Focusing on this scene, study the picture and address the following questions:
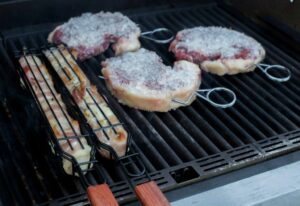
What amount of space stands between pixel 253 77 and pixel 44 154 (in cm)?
132

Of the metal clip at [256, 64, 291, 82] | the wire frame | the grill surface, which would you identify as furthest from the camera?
the metal clip at [256, 64, 291, 82]

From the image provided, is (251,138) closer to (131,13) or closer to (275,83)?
(275,83)

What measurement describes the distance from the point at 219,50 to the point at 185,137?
76 centimetres

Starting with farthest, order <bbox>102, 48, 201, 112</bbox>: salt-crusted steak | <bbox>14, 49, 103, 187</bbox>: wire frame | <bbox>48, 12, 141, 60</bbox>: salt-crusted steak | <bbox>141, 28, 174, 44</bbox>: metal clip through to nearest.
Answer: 1. <bbox>141, 28, 174, 44</bbox>: metal clip
2. <bbox>48, 12, 141, 60</bbox>: salt-crusted steak
3. <bbox>102, 48, 201, 112</bbox>: salt-crusted steak
4. <bbox>14, 49, 103, 187</bbox>: wire frame

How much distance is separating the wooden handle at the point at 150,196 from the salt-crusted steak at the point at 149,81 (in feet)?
2.54

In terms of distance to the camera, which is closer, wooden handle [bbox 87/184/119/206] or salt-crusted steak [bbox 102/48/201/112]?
wooden handle [bbox 87/184/119/206]

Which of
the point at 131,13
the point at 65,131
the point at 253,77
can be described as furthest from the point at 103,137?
the point at 131,13

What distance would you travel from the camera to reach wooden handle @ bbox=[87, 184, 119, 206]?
1549 millimetres

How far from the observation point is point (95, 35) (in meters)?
2.82

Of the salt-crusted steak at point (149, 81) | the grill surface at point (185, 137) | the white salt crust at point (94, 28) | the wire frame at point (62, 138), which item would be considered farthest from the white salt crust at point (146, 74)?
the wire frame at point (62, 138)

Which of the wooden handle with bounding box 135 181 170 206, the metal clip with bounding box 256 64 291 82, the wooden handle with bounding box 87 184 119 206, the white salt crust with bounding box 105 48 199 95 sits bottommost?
the wooden handle with bounding box 135 181 170 206

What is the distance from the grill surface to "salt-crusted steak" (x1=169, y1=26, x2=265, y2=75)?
0.25ft

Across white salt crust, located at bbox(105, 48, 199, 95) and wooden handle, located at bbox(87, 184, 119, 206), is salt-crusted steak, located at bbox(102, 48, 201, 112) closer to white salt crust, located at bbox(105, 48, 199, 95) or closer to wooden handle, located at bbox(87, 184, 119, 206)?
white salt crust, located at bbox(105, 48, 199, 95)

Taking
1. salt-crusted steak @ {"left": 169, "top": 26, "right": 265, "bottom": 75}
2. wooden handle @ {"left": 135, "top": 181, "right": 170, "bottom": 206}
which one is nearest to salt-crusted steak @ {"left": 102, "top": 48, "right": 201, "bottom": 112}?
salt-crusted steak @ {"left": 169, "top": 26, "right": 265, "bottom": 75}
